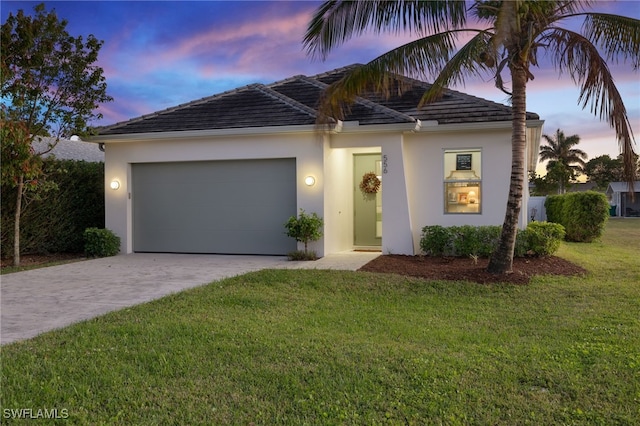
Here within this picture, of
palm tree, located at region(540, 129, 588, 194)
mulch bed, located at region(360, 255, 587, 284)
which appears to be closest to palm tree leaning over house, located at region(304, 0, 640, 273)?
mulch bed, located at region(360, 255, 587, 284)

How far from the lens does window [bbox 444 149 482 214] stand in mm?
11812

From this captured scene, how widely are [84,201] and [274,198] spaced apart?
572 centimetres

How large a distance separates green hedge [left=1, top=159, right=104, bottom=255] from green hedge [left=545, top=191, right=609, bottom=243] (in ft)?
50.0

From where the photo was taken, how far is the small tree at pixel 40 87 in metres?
10.3

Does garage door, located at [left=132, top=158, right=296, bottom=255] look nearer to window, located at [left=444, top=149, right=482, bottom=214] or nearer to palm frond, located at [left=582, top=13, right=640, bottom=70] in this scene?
window, located at [left=444, top=149, right=482, bottom=214]

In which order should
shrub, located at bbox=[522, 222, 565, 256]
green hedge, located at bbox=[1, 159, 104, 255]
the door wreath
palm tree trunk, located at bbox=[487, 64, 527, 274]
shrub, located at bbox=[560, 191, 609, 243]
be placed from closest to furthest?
palm tree trunk, located at bbox=[487, 64, 527, 274]
shrub, located at bbox=[522, 222, 565, 256]
green hedge, located at bbox=[1, 159, 104, 255]
the door wreath
shrub, located at bbox=[560, 191, 609, 243]

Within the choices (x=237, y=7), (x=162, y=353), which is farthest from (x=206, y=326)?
(x=237, y=7)

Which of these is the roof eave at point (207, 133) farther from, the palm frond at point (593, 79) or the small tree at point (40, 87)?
the palm frond at point (593, 79)

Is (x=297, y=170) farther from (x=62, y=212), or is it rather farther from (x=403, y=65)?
(x=62, y=212)

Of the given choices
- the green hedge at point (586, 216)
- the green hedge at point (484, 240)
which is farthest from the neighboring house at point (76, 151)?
the green hedge at point (586, 216)

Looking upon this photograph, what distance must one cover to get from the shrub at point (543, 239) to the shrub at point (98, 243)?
10.4 m

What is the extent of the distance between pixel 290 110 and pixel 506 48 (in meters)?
5.45

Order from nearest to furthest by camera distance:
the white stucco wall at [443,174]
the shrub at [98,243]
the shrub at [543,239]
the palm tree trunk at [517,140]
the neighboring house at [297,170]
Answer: the palm tree trunk at [517,140], the shrub at [543,239], the white stucco wall at [443,174], the neighboring house at [297,170], the shrub at [98,243]

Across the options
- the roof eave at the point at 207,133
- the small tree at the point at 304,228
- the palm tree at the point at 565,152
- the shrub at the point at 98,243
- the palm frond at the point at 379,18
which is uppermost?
the palm tree at the point at 565,152
